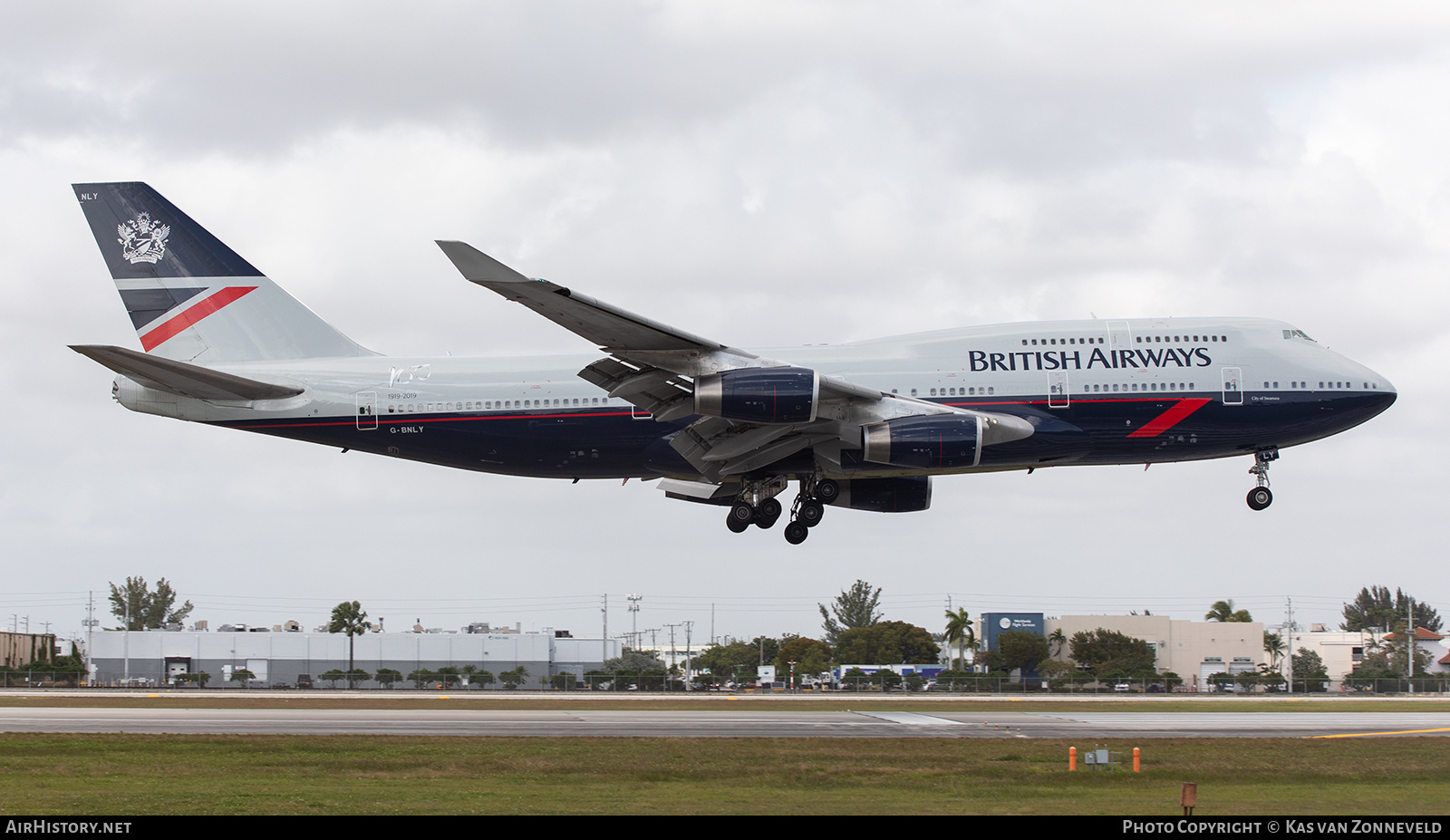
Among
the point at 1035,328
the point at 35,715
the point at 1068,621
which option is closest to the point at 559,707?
the point at 35,715

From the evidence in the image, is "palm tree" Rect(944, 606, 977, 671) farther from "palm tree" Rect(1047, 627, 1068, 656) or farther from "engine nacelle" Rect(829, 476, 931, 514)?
"engine nacelle" Rect(829, 476, 931, 514)

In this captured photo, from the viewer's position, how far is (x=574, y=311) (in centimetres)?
3189

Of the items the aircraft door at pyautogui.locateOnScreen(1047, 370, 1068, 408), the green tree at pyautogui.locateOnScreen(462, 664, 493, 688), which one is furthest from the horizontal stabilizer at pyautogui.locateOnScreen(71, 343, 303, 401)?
the green tree at pyautogui.locateOnScreen(462, 664, 493, 688)

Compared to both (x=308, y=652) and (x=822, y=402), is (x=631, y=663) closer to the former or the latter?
(x=308, y=652)

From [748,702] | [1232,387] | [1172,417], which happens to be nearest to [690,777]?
[1172,417]

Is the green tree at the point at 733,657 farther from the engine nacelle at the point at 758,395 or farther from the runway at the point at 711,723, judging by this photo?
the engine nacelle at the point at 758,395

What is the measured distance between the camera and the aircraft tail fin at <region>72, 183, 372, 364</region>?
4219 cm

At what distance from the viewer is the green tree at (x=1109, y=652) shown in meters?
109

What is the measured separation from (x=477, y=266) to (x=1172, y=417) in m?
20.7

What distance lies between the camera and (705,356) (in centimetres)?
3469

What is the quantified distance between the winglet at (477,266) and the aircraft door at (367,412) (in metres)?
11.5

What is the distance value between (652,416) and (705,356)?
4.65m

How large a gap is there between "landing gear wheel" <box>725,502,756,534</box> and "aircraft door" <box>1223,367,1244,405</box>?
1428 cm

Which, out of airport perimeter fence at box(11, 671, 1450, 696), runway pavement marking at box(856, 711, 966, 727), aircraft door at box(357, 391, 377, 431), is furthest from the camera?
airport perimeter fence at box(11, 671, 1450, 696)
